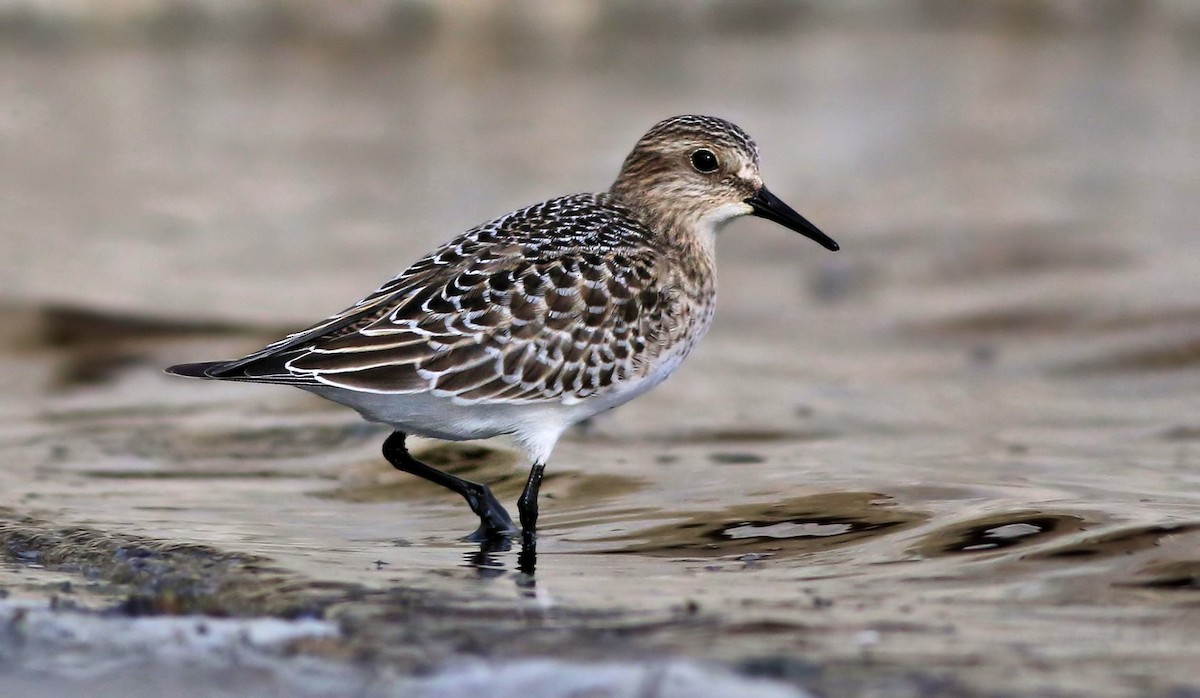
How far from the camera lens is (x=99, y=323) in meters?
9.99

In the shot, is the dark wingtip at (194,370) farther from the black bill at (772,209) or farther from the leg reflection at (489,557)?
the black bill at (772,209)

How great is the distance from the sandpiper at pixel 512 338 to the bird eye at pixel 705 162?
0.34 metres

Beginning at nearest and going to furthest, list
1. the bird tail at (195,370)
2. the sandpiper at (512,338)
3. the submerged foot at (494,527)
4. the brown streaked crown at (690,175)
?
the bird tail at (195,370) → the sandpiper at (512,338) → the submerged foot at (494,527) → the brown streaked crown at (690,175)

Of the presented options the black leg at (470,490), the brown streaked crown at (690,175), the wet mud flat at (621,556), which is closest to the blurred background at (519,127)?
the wet mud flat at (621,556)

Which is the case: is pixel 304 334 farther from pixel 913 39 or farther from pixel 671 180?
pixel 913 39

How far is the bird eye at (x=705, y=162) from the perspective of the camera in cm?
730

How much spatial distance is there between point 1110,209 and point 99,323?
6872 millimetres

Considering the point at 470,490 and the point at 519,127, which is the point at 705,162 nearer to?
the point at 470,490

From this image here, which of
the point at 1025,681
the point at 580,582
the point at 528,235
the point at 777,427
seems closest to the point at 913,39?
the point at 777,427

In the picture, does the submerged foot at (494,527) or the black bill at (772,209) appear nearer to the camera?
the submerged foot at (494,527)

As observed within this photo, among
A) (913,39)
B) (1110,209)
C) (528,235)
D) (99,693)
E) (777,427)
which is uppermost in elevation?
(913,39)

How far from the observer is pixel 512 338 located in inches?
250

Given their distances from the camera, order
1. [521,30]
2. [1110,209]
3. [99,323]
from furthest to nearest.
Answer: [521,30] → [1110,209] → [99,323]

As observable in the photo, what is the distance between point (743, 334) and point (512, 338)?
13.1ft
